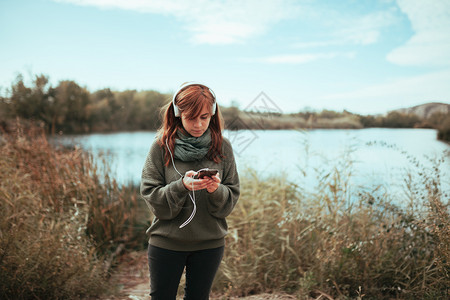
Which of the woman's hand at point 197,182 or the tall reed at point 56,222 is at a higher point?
the woman's hand at point 197,182

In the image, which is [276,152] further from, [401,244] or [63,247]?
[63,247]

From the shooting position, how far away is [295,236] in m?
3.15

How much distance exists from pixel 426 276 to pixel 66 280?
8.68ft

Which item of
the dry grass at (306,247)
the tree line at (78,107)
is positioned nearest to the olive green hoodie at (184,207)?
the dry grass at (306,247)

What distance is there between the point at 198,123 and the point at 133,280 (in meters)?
2.62

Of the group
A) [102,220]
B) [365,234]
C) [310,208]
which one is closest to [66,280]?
[102,220]

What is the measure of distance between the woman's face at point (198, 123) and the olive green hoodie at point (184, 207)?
15 cm

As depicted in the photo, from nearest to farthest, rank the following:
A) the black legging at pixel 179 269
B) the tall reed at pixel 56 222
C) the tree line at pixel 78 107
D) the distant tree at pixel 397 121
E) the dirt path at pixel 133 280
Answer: the black legging at pixel 179 269
the tall reed at pixel 56 222
the dirt path at pixel 133 280
the distant tree at pixel 397 121
the tree line at pixel 78 107

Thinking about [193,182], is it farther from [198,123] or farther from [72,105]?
[72,105]

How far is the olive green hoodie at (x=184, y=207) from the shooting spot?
1.70 metres

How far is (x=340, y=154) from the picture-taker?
131 inches

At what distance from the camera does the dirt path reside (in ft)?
9.64

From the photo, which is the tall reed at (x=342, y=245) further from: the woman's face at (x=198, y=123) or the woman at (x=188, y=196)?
the woman's face at (x=198, y=123)

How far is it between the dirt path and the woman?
119cm
